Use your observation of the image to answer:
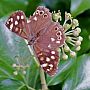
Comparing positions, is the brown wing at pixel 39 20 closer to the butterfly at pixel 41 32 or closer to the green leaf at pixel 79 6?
the butterfly at pixel 41 32

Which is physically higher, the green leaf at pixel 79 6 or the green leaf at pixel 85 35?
the green leaf at pixel 79 6

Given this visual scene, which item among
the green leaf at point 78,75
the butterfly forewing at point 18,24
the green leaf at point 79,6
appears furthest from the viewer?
the green leaf at point 79,6

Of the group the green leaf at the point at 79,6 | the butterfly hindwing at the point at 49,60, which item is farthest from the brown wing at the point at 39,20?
the green leaf at the point at 79,6

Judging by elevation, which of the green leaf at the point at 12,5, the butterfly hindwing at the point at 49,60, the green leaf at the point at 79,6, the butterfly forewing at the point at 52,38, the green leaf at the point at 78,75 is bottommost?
the green leaf at the point at 78,75

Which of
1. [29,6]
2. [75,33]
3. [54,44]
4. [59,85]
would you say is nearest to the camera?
[54,44]

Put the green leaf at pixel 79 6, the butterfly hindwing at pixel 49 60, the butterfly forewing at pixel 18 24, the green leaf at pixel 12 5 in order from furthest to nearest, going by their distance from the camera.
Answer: the green leaf at pixel 12 5 → the green leaf at pixel 79 6 → the butterfly forewing at pixel 18 24 → the butterfly hindwing at pixel 49 60

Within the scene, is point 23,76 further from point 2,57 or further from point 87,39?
point 87,39

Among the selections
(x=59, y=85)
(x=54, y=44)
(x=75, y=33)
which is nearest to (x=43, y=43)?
(x=54, y=44)
